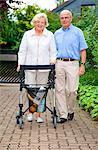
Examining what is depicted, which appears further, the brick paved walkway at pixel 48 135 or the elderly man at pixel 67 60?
the elderly man at pixel 67 60

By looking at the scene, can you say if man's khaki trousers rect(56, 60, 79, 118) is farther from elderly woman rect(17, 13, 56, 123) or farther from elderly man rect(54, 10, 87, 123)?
elderly woman rect(17, 13, 56, 123)

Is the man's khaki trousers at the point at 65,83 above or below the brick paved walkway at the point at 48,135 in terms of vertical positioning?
above

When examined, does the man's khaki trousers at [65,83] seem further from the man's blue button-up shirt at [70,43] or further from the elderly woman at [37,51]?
the elderly woman at [37,51]

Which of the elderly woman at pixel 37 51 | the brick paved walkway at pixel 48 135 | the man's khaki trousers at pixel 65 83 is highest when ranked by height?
the elderly woman at pixel 37 51

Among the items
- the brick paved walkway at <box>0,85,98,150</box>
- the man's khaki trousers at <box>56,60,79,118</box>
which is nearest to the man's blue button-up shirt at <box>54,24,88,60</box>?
the man's khaki trousers at <box>56,60,79,118</box>

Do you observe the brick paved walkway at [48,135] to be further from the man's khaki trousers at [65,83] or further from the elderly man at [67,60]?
the elderly man at [67,60]

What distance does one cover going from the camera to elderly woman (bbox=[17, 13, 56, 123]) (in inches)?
304

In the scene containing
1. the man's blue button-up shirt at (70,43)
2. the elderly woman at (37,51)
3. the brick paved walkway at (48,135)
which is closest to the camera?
the brick paved walkway at (48,135)

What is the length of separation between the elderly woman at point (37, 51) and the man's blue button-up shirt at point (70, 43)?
8.6 inches

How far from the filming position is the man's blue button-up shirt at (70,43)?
25.9ft

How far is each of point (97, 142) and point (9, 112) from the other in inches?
131

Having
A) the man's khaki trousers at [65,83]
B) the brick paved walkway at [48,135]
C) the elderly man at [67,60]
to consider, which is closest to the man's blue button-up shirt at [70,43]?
the elderly man at [67,60]

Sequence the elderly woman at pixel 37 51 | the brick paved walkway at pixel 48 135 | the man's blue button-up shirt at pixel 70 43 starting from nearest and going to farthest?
the brick paved walkway at pixel 48 135, the elderly woman at pixel 37 51, the man's blue button-up shirt at pixel 70 43

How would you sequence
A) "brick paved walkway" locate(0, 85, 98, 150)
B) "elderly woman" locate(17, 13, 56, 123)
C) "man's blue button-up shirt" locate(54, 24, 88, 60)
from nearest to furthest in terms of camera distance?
"brick paved walkway" locate(0, 85, 98, 150) < "elderly woman" locate(17, 13, 56, 123) < "man's blue button-up shirt" locate(54, 24, 88, 60)
